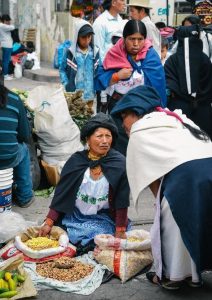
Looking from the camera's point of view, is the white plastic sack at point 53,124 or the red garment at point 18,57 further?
the red garment at point 18,57

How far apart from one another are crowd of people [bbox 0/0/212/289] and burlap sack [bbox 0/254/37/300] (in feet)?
1.78

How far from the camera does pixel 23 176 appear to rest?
5254 mm

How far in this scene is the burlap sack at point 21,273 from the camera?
3.58 metres

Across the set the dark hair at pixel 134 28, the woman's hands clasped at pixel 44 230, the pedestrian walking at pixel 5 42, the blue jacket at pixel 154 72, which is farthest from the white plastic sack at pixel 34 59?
the woman's hands clasped at pixel 44 230

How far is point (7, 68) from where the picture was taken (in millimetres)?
14781

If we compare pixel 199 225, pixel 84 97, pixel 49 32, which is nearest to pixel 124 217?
pixel 199 225

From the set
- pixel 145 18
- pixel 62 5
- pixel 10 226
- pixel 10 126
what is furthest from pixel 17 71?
pixel 10 226

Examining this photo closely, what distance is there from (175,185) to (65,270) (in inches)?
43.5

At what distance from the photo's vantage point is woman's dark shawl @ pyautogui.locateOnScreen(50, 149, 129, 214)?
13.9ft

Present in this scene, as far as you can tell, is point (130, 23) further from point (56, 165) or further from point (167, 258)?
point (167, 258)

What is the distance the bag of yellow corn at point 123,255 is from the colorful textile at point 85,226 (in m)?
0.23

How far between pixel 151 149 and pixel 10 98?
189 centimetres

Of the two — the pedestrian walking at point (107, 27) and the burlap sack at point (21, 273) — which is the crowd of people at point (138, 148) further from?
the burlap sack at point (21, 273)

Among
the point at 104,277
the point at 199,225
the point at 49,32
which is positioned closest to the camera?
the point at 199,225
